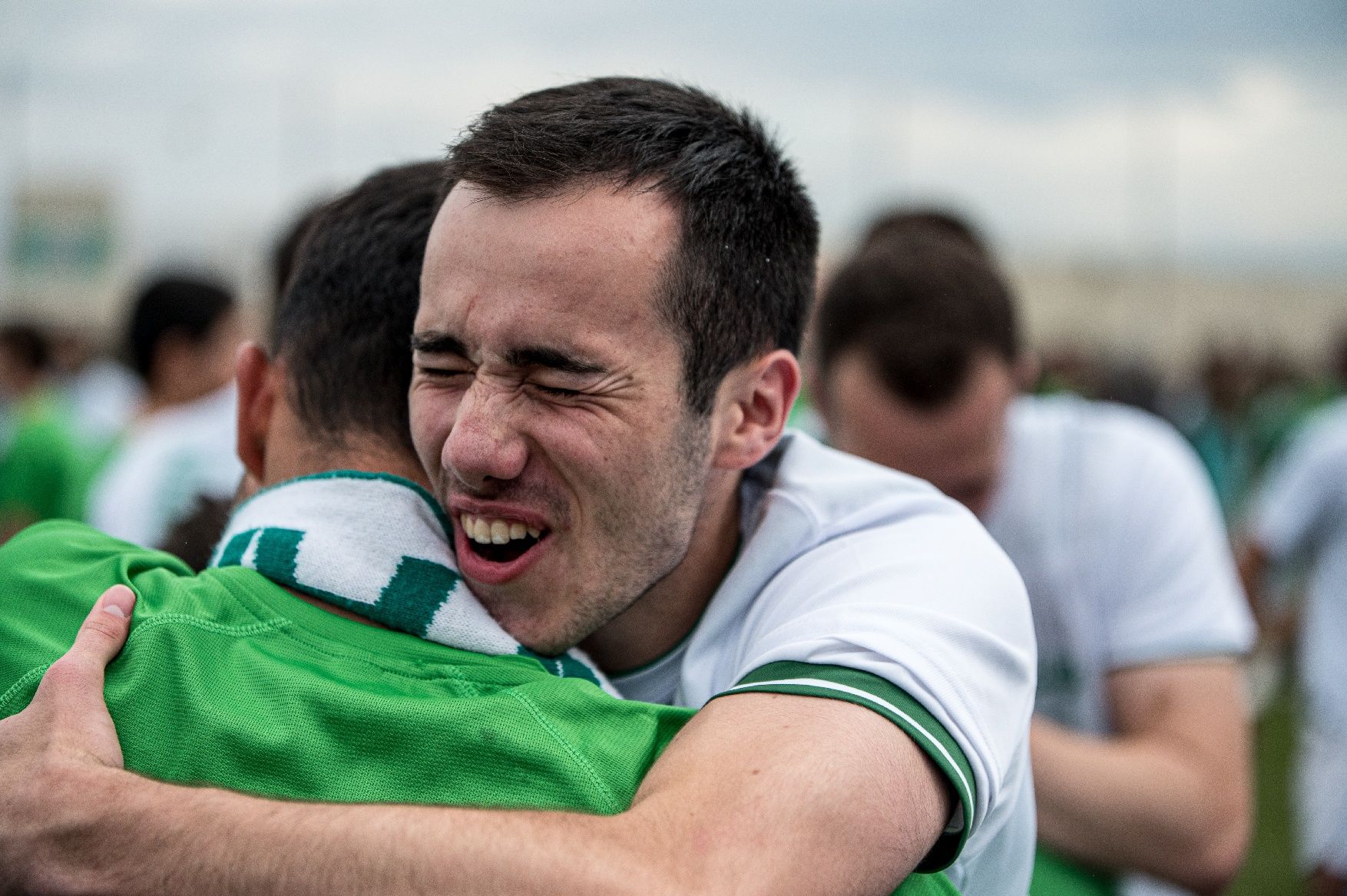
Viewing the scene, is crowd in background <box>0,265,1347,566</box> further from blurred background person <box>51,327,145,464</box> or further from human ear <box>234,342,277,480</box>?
blurred background person <box>51,327,145,464</box>

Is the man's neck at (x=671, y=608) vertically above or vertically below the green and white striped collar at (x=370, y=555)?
below

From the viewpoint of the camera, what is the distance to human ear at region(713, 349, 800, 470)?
2100 mm

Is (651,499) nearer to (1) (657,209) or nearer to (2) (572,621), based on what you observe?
(2) (572,621)

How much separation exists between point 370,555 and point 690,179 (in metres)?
0.77

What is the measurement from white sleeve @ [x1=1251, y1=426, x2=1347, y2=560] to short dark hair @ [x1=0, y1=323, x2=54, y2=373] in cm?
911

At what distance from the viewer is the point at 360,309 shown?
218 cm

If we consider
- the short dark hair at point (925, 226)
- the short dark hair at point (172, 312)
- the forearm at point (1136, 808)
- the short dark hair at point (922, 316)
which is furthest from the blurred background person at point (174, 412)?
the forearm at point (1136, 808)

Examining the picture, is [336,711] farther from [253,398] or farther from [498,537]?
[253,398]

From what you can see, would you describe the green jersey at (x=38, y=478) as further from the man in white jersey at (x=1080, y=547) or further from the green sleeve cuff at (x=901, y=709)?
the green sleeve cuff at (x=901, y=709)

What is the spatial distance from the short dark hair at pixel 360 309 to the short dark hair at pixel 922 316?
1535mm

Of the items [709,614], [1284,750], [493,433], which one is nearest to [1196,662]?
[709,614]

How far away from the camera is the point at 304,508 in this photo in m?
1.81

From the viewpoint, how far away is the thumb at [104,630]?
5.38 ft

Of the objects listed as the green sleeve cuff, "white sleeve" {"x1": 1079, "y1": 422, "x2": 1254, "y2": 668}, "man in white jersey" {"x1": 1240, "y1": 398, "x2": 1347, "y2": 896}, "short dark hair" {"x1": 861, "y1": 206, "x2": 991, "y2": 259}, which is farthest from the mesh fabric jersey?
"man in white jersey" {"x1": 1240, "y1": 398, "x2": 1347, "y2": 896}
